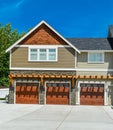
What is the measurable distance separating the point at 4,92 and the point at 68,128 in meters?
32.9

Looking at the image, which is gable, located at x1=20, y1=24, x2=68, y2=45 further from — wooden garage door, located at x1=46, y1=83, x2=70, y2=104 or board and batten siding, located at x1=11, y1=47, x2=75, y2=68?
wooden garage door, located at x1=46, y1=83, x2=70, y2=104

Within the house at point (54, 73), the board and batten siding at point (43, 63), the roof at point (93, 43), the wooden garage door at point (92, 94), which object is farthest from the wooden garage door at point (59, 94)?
the roof at point (93, 43)

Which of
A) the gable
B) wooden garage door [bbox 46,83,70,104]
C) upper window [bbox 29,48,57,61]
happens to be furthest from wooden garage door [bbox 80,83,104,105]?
the gable

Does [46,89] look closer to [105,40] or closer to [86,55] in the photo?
[86,55]

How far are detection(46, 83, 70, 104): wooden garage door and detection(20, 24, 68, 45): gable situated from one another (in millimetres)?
4496

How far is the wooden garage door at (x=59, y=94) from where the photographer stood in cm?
3522

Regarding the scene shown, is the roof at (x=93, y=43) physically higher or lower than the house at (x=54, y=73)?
higher

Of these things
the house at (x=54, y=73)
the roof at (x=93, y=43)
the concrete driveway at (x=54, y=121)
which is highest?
the roof at (x=93, y=43)

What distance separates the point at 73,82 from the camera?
114ft

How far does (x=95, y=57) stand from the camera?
36.1 meters

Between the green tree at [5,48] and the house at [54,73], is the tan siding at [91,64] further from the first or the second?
the green tree at [5,48]

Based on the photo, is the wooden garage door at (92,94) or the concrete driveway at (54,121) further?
the wooden garage door at (92,94)

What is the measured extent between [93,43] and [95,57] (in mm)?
2467

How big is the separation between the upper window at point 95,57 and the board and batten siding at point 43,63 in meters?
1.91
